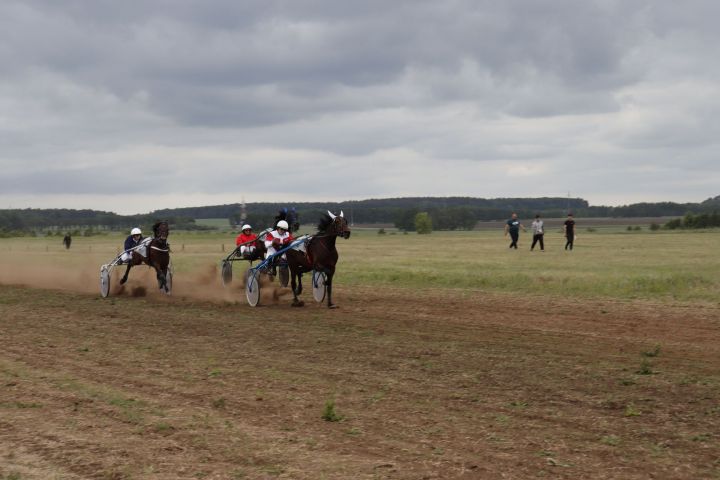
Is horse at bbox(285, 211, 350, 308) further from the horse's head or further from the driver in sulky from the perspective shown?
Answer: the driver in sulky

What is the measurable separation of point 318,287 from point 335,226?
86.3 inches

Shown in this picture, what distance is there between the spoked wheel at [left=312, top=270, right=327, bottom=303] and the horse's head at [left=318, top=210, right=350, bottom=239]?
1.35 m

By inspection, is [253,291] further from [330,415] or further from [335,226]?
[330,415]

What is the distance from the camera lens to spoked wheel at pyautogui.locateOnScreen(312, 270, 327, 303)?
19.5m

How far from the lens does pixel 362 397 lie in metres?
8.99

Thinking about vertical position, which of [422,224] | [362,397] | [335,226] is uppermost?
[335,226]

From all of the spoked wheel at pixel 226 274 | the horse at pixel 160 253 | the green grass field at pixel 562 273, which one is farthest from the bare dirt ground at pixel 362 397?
the spoked wheel at pixel 226 274

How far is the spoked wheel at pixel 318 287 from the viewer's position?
63.8 ft

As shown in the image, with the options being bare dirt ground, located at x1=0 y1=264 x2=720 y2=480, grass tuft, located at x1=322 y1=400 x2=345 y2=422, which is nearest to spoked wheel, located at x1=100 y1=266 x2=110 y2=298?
bare dirt ground, located at x1=0 y1=264 x2=720 y2=480

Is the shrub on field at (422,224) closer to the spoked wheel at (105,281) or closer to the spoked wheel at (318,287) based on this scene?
the spoked wheel at (105,281)

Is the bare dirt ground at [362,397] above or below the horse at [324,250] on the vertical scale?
below

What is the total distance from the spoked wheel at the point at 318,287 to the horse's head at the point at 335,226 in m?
1.35

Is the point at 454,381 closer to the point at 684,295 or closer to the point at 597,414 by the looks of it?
the point at 597,414

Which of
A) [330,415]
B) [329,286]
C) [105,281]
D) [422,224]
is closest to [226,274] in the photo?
[105,281]
